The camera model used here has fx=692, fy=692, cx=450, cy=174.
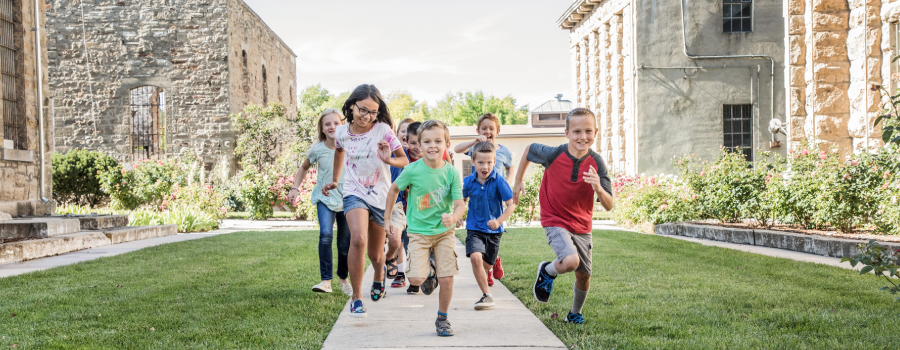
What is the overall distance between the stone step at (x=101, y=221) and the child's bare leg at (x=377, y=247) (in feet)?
29.2

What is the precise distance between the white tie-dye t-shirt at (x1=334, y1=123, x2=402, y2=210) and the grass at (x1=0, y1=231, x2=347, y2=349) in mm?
889

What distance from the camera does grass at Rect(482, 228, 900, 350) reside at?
3.97 m

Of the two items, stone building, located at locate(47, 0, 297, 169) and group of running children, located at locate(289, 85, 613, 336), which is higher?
stone building, located at locate(47, 0, 297, 169)

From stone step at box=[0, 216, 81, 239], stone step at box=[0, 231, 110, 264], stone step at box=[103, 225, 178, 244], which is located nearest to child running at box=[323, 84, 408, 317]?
stone step at box=[0, 231, 110, 264]

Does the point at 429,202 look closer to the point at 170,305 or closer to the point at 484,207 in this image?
A: the point at 484,207

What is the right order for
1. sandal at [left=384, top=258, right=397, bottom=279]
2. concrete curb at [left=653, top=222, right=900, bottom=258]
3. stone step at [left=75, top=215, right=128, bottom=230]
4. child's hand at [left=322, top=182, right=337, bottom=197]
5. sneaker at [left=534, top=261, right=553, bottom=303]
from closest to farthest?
1. sneaker at [left=534, top=261, right=553, bottom=303]
2. child's hand at [left=322, top=182, right=337, bottom=197]
3. sandal at [left=384, top=258, right=397, bottom=279]
4. concrete curb at [left=653, top=222, right=900, bottom=258]
5. stone step at [left=75, top=215, right=128, bottom=230]

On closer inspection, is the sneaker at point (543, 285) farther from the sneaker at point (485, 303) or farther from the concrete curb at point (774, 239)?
the concrete curb at point (774, 239)

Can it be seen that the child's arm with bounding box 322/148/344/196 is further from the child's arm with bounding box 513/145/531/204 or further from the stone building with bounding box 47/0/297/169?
the stone building with bounding box 47/0/297/169

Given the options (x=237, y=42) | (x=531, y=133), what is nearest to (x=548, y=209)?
(x=237, y=42)

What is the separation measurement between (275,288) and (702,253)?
17.8 ft

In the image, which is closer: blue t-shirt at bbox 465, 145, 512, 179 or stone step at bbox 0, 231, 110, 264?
blue t-shirt at bbox 465, 145, 512, 179


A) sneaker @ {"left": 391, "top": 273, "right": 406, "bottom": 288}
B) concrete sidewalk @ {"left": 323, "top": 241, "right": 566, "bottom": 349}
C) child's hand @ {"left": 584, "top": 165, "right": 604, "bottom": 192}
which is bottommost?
sneaker @ {"left": 391, "top": 273, "right": 406, "bottom": 288}

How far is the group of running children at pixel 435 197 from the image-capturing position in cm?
443

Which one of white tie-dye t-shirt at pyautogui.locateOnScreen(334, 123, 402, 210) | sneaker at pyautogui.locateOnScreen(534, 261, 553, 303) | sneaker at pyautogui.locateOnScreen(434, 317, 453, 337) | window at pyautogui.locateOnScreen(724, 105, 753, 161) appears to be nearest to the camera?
sneaker at pyautogui.locateOnScreen(434, 317, 453, 337)
